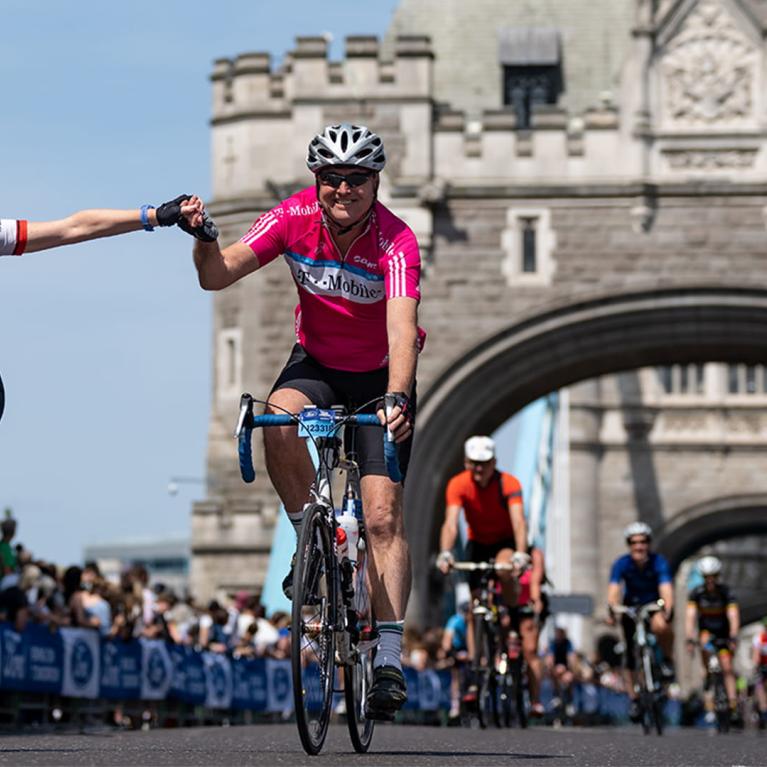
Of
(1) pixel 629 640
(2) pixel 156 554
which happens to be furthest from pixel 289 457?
(2) pixel 156 554

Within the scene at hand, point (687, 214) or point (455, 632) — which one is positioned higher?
point (687, 214)

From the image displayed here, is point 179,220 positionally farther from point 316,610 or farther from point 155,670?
point 155,670

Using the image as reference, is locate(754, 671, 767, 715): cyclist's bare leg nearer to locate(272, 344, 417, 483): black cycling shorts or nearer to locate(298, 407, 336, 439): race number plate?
locate(272, 344, 417, 483): black cycling shorts

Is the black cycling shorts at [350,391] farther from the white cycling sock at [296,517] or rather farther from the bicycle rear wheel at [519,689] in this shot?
the bicycle rear wheel at [519,689]

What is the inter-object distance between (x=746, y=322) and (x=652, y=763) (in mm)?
20372

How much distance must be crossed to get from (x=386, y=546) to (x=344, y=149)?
1.29 meters

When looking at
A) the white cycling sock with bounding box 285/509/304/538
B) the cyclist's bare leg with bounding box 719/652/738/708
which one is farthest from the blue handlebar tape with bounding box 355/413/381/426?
the cyclist's bare leg with bounding box 719/652/738/708

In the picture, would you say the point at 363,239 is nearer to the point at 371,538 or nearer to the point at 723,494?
the point at 371,538

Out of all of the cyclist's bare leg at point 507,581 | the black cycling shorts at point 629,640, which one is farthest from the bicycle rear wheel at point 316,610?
the black cycling shorts at point 629,640

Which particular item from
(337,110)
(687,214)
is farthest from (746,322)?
(337,110)

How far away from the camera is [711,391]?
1767 inches

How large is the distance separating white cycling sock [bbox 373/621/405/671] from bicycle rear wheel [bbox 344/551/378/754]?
0.19 feet

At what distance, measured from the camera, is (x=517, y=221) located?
90.2 ft

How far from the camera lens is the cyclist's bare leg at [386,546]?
6.91 metres
